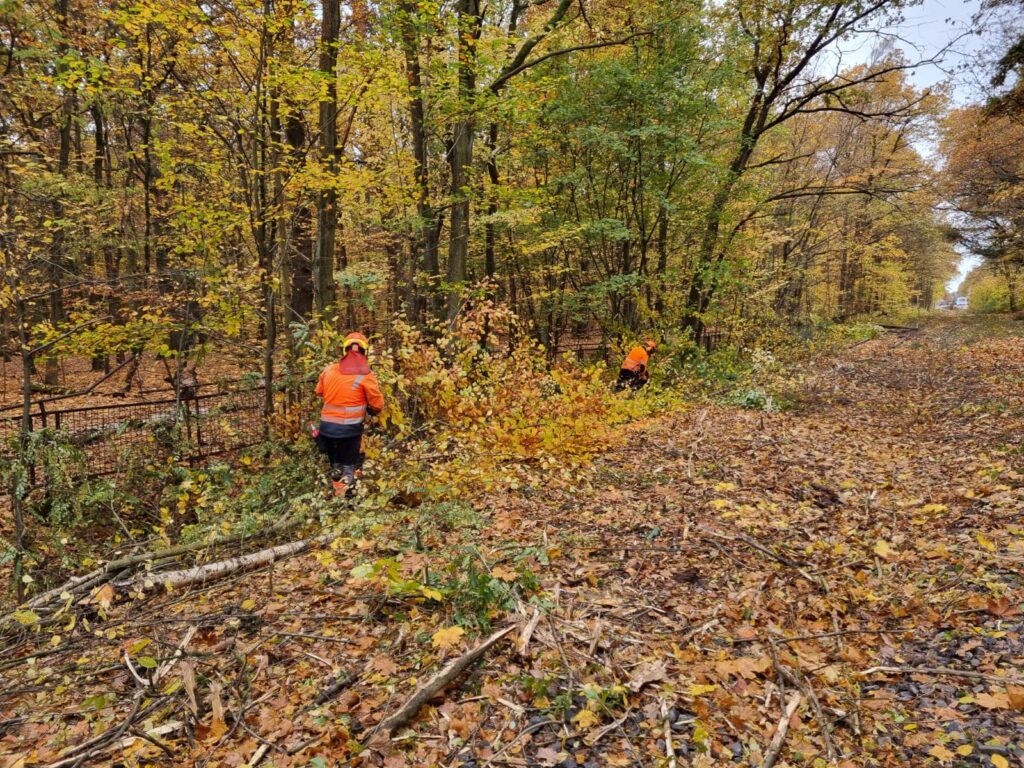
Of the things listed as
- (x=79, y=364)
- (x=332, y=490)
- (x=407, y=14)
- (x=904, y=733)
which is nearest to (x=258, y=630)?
(x=332, y=490)

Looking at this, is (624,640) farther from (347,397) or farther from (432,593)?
(347,397)

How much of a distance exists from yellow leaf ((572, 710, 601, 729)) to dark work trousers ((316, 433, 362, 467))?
436 centimetres

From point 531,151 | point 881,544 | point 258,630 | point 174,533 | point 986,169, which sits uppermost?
point 986,169

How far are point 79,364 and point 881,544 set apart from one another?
25158 mm

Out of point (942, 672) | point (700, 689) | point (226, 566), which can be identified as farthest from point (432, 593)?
point (942, 672)

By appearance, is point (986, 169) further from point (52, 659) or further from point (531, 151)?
point (52, 659)

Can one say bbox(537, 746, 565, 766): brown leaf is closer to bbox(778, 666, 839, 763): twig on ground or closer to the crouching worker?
bbox(778, 666, 839, 763): twig on ground

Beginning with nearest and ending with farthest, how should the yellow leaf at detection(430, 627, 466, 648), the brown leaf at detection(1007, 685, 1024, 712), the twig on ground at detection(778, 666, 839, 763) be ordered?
the twig on ground at detection(778, 666, 839, 763), the brown leaf at detection(1007, 685, 1024, 712), the yellow leaf at detection(430, 627, 466, 648)

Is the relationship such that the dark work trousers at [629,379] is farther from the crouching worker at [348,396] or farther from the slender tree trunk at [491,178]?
the crouching worker at [348,396]

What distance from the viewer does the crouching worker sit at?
252 inches

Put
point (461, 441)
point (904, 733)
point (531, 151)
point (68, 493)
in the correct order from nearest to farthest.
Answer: point (904, 733)
point (68, 493)
point (461, 441)
point (531, 151)

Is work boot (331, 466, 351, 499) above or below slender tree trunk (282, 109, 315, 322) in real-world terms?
below

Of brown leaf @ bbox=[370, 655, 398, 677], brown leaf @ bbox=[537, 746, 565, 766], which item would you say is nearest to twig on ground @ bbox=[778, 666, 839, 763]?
brown leaf @ bbox=[537, 746, 565, 766]

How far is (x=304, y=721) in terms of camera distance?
3.14m
